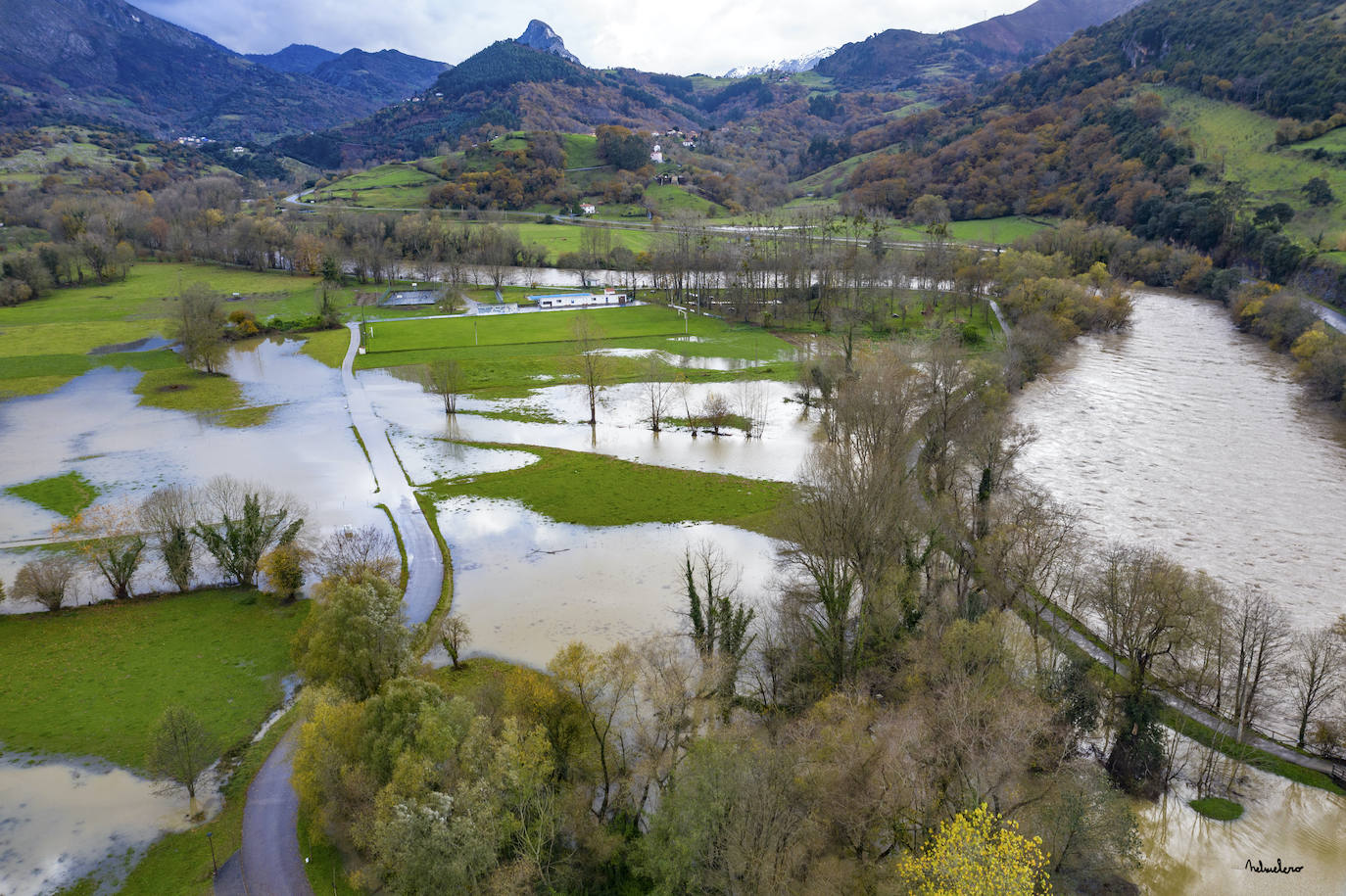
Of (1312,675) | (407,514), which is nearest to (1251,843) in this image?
(1312,675)

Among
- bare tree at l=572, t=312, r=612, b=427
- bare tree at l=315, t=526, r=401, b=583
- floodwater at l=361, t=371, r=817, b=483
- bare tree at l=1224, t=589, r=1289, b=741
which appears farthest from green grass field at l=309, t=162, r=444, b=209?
bare tree at l=1224, t=589, r=1289, b=741

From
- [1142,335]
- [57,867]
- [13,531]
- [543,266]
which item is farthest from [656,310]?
[57,867]

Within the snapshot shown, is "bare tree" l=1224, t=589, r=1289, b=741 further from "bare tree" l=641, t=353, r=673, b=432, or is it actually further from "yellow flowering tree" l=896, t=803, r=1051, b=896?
"bare tree" l=641, t=353, r=673, b=432

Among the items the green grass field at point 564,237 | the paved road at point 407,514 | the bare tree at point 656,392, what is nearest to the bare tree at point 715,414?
the bare tree at point 656,392

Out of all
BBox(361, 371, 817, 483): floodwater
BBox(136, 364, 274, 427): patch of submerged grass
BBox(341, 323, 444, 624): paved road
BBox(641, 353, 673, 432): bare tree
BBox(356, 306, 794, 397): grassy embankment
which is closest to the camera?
BBox(341, 323, 444, 624): paved road

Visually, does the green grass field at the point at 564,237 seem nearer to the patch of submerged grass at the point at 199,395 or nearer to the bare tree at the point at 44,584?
the patch of submerged grass at the point at 199,395

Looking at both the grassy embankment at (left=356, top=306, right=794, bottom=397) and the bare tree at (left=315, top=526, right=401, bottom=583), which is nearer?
the bare tree at (left=315, top=526, right=401, bottom=583)
